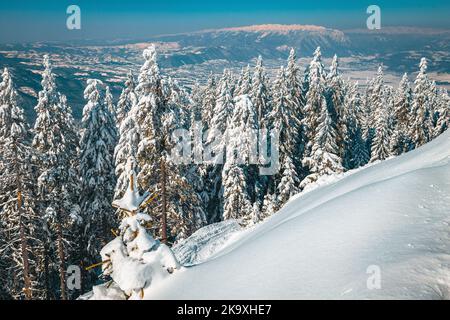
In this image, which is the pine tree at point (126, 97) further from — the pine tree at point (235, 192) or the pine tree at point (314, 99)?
the pine tree at point (314, 99)

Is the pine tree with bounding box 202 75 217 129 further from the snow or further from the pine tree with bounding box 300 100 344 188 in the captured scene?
the snow

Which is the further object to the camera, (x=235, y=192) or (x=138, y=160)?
(x=235, y=192)

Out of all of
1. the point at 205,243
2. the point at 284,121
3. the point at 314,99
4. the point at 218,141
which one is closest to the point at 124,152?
the point at 205,243

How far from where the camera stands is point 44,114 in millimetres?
23406

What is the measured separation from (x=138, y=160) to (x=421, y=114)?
35.4 meters

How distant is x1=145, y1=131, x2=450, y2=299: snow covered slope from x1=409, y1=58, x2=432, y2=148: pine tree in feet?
121

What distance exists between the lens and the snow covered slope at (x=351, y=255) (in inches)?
199

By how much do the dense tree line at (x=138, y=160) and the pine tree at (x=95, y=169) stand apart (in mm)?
78

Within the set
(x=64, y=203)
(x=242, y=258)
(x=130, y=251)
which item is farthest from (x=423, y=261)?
(x=64, y=203)

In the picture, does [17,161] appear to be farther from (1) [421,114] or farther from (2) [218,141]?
(1) [421,114]

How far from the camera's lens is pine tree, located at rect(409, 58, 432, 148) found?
4116 cm

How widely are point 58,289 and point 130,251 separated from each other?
34.4 meters

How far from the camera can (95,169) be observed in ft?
87.3

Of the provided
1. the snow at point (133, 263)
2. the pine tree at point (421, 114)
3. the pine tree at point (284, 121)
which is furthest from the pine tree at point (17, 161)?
the pine tree at point (421, 114)
